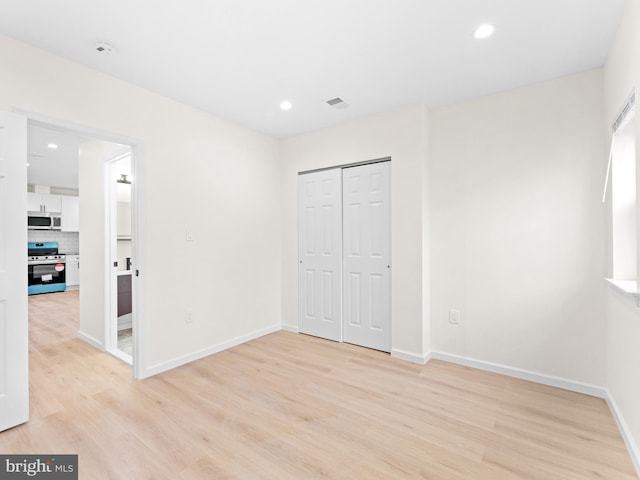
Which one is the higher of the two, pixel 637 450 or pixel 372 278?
pixel 372 278

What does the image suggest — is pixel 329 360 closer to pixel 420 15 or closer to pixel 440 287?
pixel 440 287

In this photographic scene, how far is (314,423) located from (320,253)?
6.72 ft

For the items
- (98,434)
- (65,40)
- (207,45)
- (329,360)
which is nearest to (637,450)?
(329,360)

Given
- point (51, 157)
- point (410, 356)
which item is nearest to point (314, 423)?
point (410, 356)

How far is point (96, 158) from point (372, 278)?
3444 mm

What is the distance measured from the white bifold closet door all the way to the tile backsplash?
730cm

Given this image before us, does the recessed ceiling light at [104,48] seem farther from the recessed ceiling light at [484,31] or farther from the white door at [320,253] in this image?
the recessed ceiling light at [484,31]

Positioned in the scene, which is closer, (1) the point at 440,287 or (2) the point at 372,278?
(1) the point at 440,287

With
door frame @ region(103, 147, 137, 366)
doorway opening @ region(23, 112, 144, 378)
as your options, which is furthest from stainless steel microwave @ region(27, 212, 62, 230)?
door frame @ region(103, 147, 137, 366)

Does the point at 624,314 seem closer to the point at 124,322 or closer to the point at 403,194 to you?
the point at 403,194

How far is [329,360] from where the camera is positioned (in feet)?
10.4

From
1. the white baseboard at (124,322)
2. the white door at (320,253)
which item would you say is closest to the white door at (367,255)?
the white door at (320,253)

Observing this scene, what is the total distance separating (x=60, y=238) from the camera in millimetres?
7891

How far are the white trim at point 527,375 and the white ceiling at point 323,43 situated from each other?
2452mm
